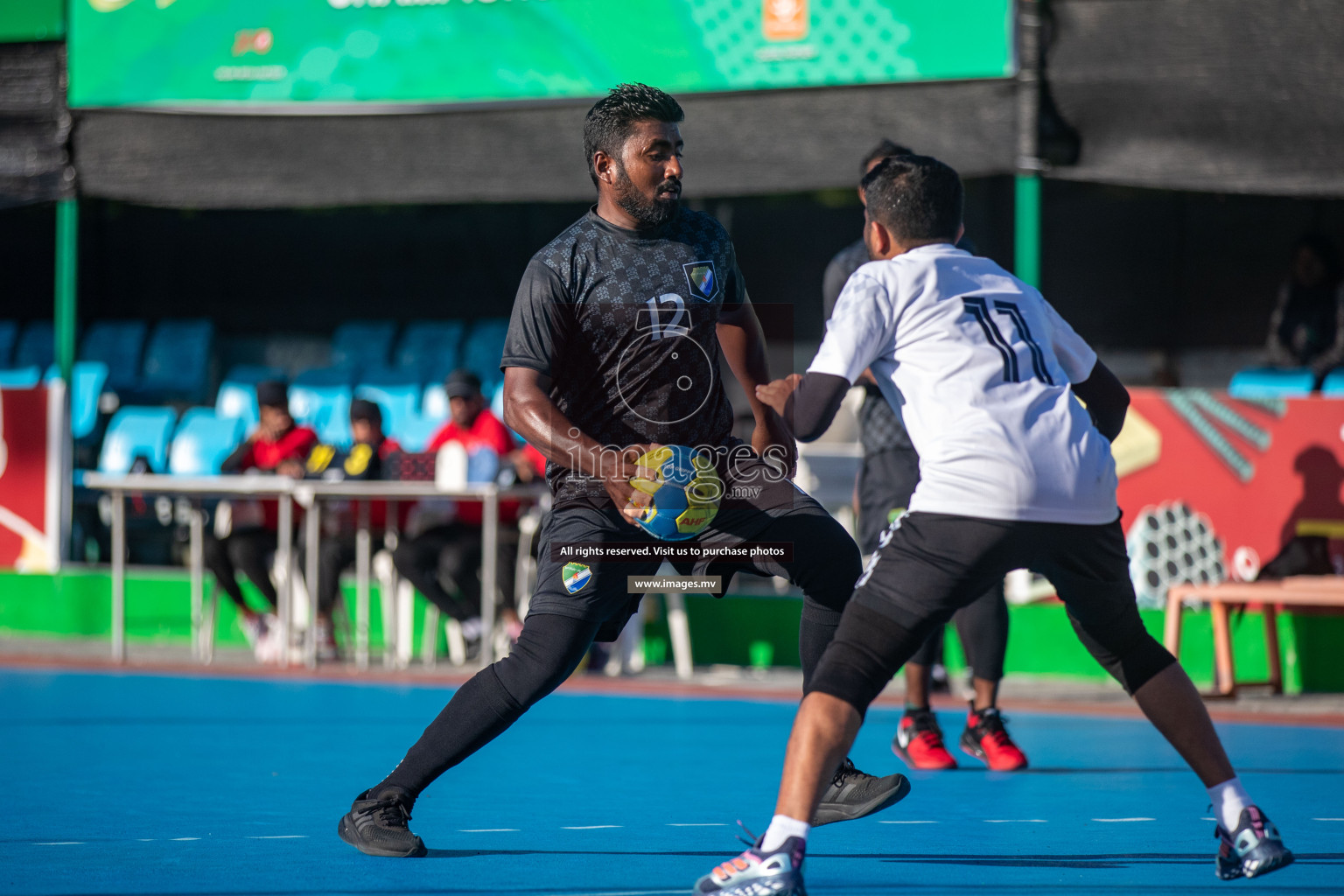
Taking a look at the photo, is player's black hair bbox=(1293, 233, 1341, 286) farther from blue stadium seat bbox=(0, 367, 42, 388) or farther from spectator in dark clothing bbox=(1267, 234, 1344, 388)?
blue stadium seat bbox=(0, 367, 42, 388)

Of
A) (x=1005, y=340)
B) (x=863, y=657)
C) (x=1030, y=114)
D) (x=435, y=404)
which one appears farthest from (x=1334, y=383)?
(x=863, y=657)

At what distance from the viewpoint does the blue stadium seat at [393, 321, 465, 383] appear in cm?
1309

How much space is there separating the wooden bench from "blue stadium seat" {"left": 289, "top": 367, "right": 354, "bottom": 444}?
21.2 feet

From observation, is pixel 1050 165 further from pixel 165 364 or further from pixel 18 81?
pixel 165 364

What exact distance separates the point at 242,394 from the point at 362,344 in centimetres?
120

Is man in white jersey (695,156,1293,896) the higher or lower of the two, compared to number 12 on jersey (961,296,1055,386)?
lower

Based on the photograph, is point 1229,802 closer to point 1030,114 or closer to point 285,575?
point 1030,114

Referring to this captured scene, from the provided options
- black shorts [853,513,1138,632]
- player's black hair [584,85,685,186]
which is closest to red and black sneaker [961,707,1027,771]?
black shorts [853,513,1138,632]

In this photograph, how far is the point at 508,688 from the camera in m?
4.08

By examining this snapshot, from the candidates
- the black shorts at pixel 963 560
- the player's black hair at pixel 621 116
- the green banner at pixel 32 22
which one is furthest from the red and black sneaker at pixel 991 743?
the green banner at pixel 32 22

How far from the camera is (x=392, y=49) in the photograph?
34.8 ft

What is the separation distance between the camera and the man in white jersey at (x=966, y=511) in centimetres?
355

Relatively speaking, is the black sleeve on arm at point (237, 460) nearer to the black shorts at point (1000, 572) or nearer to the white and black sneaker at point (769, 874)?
the black shorts at point (1000, 572)

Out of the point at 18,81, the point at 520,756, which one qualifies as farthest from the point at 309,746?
the point at 18,81
